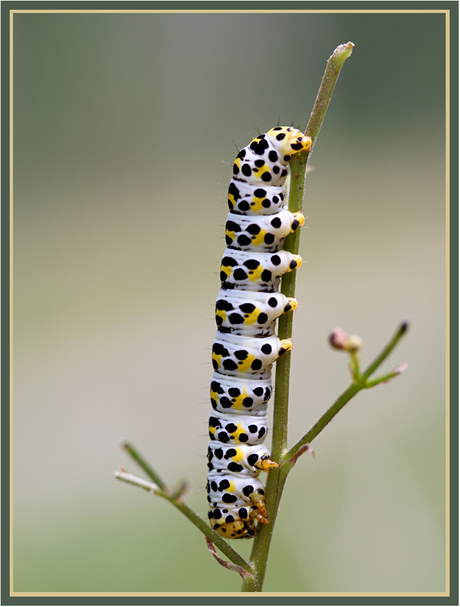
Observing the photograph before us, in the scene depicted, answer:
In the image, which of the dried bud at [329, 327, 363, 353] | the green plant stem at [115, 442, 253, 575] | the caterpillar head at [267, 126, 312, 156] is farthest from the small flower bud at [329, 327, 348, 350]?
the caterpillar head at [267, 126, 312, 156]

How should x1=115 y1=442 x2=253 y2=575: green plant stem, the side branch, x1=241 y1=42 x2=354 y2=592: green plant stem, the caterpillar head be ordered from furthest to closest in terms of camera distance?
the caterpillar head, x1=241 y1=42 x2=354 y2=592: green plant stem, the side branch, x1=115 y1=442 x2=253 y2=575: green plant stem

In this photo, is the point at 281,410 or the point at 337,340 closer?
the point at 337,340

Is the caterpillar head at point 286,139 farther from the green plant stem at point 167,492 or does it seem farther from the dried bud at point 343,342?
the green plant stem at point 167,492

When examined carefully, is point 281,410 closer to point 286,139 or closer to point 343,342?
point 343,342

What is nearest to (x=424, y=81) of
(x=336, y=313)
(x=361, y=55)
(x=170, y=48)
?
(x=361, y=55)

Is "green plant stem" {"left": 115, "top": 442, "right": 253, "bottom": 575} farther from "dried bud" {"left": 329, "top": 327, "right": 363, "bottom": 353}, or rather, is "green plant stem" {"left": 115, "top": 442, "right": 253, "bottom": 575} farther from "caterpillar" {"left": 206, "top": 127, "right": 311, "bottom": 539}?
"caterpillar" {"left": 206, "top": 127, "right": 311, "bottom": 539}

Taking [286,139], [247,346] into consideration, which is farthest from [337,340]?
[286,139]

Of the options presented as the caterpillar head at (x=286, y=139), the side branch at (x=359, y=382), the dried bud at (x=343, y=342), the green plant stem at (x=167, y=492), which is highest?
the caterpillar head at (x=286, y=139)

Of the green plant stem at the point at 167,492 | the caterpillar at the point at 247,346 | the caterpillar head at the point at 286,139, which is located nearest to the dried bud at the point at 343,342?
the green plant stem at the point at 167,492
